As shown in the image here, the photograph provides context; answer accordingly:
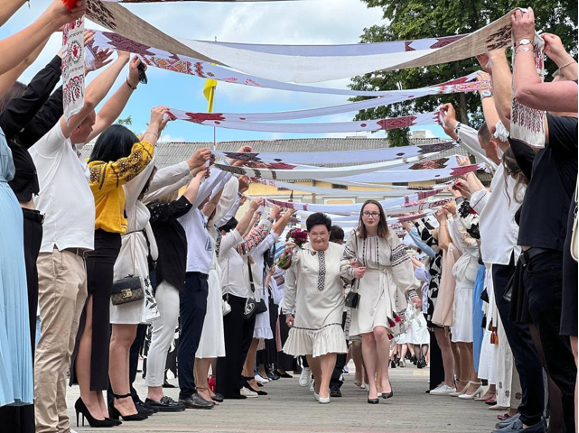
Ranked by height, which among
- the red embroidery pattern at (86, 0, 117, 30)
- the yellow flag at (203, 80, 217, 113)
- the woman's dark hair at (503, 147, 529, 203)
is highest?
the yellow flag at (203, 80, 217, 113)

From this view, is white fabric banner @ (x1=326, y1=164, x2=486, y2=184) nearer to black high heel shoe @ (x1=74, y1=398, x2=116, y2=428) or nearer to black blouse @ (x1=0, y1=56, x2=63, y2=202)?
black high heel shoe @ (x1=74, y1=398, x2=116, y2=428)

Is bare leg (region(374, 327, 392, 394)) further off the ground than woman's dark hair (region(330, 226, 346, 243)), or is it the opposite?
woman's dark hair (region(330, 226, 346, 243))

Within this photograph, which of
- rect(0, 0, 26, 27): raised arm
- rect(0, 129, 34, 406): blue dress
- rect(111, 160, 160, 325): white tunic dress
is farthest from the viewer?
rect(111, 160, 160, 325): white tunic dress

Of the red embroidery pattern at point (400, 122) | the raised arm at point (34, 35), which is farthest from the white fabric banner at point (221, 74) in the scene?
the raised arm at point (34, 35)

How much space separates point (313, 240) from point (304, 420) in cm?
372

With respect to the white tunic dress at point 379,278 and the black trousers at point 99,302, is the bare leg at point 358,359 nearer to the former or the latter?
the white tunic dress at point 379,278

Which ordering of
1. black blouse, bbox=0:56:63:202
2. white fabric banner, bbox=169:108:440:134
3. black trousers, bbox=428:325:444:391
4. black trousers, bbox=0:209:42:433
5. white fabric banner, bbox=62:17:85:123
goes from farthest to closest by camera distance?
black trousers, bbox=428:325:444:391, white fabric banner, bbox=169:108:440:134, white fabric banner, bbox=62:17:85:123, black blouse, bbox=0:56:63:202, black trousers, bbox=0:209:42:433

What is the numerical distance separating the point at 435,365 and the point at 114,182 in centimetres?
783

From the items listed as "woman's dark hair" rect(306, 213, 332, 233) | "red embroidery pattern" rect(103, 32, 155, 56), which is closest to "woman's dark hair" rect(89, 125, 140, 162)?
"red embroidery pattern" rect(103, 32, 155, 56)

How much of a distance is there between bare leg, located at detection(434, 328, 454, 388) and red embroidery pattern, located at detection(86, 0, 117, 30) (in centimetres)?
794

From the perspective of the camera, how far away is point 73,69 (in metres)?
4.77

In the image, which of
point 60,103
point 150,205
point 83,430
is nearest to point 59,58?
point 60,103

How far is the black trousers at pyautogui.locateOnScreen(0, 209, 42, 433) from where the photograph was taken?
4.30m

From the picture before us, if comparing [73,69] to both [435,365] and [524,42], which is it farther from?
[435,365]
